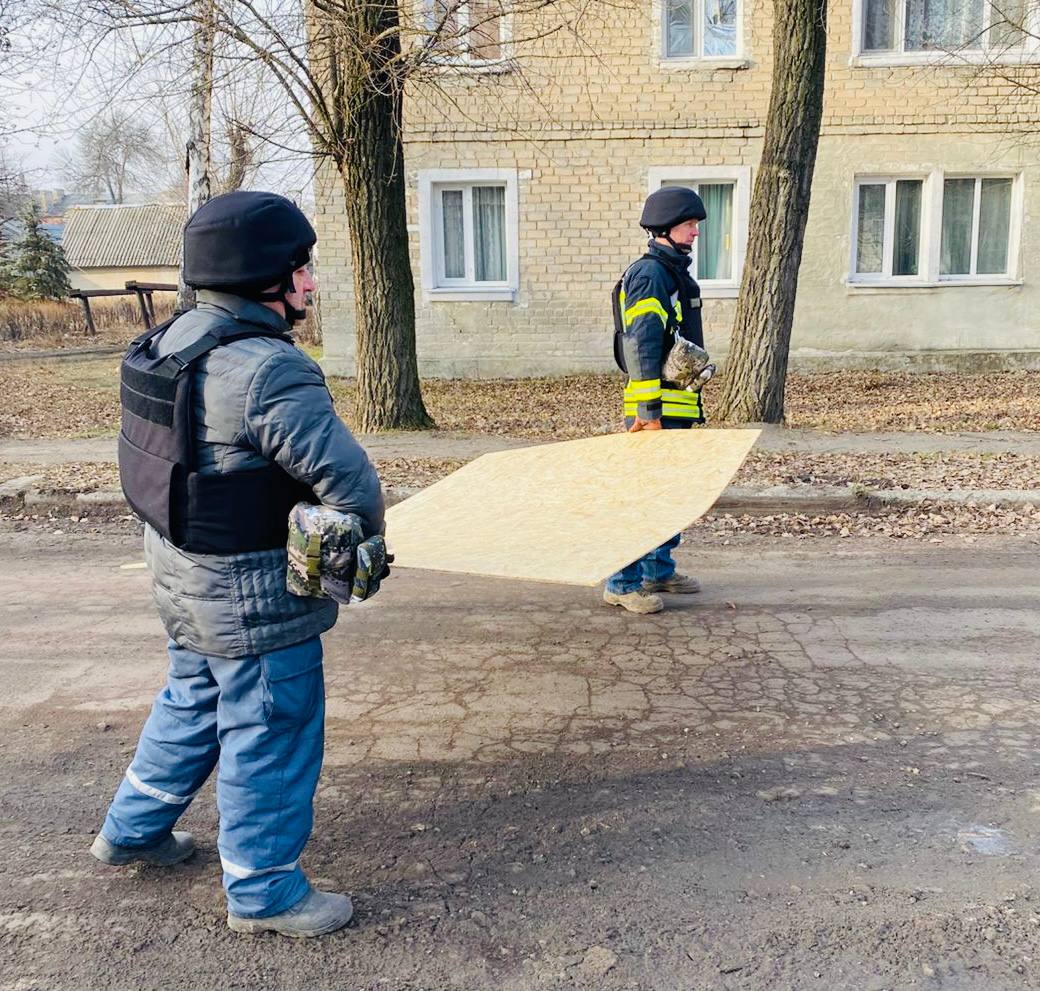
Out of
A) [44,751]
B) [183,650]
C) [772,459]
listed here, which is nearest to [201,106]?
[772,459]

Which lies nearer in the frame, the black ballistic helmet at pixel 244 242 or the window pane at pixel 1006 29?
the black ballistic helmet at pixel 244 242

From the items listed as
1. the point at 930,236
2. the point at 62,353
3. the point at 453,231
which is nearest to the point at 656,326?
the point at 453,231

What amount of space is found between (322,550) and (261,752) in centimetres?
57

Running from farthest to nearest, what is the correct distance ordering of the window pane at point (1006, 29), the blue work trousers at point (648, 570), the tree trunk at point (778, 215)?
the window pane at point (1006, 29) < the tree trunk at point (778, 215) < the blue work trousers at point (648, 570)

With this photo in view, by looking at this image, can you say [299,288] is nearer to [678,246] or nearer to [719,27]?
[678,246]

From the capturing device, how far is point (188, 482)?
2.59 m

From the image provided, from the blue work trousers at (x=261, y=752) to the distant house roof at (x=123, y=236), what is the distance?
2323 inches

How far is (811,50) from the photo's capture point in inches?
400

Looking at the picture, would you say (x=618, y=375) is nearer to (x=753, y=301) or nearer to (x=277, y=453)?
(x=753, y=301)

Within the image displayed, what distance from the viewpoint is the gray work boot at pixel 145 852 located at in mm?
3053

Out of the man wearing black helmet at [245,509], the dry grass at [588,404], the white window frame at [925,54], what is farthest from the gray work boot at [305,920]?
the white window frame at [925,54]

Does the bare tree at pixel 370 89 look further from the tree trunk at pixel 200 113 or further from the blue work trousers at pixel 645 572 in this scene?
the blue work trousers at pixel 645 572

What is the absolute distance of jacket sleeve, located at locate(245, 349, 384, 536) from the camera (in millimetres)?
2502

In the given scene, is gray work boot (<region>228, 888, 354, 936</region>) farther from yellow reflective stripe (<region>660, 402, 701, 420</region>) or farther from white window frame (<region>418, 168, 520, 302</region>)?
white window frame (<region>418, 168, 520, 302</region>)
